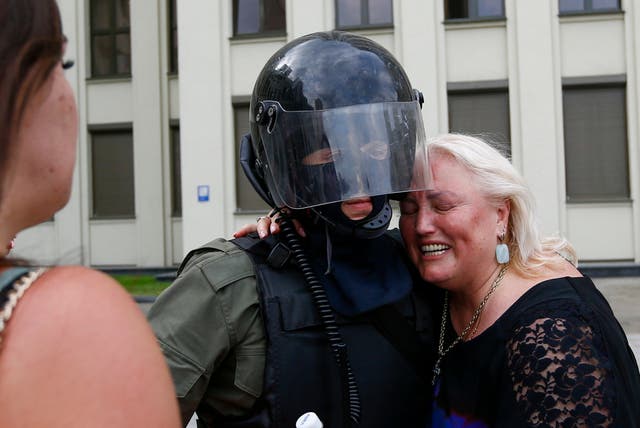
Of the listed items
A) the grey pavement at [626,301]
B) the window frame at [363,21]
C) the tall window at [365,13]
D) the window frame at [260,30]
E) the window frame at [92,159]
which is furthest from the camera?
the window frame at [92,159]

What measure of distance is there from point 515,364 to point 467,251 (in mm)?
378

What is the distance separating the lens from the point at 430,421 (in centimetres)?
183

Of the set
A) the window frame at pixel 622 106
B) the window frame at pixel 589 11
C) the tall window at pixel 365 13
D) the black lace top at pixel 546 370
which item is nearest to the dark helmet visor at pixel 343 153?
the black lace top at pixel 546 370

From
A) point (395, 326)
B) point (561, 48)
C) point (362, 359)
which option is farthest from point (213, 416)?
point (561, 48)

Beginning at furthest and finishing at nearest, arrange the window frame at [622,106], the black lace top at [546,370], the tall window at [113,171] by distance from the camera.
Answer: the tall window at [113,171], the window frame at [622,106], the black lace top at [546,370]

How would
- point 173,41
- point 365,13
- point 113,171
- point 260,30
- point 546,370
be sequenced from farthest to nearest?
point 113,171 → point 173,41 → point 260,30 → point 365,13 → point 546,370

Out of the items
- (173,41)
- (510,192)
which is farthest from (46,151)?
(173,41)

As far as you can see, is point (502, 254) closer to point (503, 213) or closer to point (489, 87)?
point (503, 213)

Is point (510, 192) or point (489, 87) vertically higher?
point (489, 87)

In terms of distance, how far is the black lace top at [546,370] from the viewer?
156cm

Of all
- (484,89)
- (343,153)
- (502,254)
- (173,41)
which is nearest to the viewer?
(343,153)

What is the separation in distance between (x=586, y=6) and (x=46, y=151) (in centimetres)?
1279

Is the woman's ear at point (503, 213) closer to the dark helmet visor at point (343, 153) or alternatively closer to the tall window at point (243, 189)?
the dark helmet visor at point (343, 153)

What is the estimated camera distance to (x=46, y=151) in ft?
2.42
